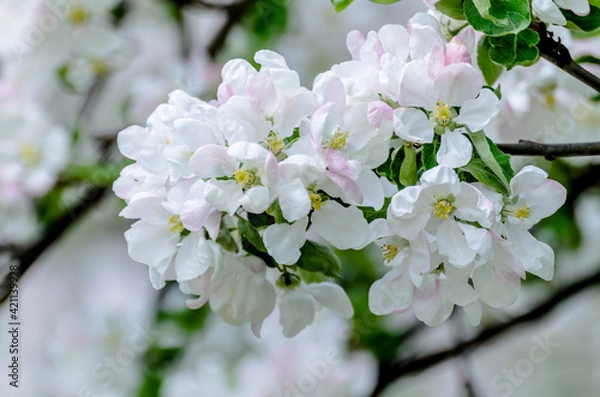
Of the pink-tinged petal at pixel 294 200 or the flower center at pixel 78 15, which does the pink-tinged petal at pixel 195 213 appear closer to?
the pink-tinged petal at pixel 294 200

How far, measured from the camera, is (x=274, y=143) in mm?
456

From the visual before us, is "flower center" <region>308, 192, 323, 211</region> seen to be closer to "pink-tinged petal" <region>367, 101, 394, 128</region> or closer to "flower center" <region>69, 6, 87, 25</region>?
"pink-tinged petal" <region>367, 101, 394, 128</region>

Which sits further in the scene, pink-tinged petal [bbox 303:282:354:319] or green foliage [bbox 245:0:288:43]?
green foliage [bbox 245:0:288:43]

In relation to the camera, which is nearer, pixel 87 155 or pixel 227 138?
pixel 227 138

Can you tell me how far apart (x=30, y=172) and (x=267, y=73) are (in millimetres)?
779

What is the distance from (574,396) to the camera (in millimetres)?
1792

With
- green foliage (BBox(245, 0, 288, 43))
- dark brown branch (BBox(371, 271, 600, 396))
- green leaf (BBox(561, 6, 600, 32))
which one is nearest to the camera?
green leaf (BBox(561, 6, 600, 32))

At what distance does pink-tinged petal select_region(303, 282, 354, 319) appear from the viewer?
1.79ft

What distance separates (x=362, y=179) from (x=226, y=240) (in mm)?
92

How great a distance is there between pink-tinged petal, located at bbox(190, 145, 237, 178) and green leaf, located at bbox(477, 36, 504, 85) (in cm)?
19

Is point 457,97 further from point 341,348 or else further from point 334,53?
point 334,53

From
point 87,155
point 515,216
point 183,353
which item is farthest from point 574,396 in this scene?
point 515,216

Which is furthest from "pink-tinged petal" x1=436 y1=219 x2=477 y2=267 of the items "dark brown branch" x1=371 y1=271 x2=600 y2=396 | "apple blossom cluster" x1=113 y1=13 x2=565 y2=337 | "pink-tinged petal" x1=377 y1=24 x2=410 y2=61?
"dark brown branch" x1=371 y1=271 x2=600 y2=396

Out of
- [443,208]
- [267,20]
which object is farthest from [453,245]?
[267,20]
